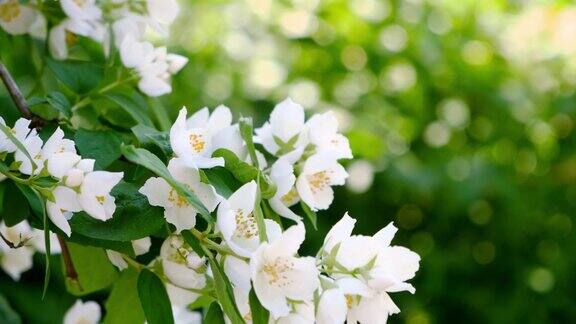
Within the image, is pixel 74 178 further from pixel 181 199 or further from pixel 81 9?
pixel 81 9

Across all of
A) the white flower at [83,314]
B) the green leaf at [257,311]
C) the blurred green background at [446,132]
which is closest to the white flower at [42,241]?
the white flower at [83,314]

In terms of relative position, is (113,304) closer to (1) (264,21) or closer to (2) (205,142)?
(2) (205,142)

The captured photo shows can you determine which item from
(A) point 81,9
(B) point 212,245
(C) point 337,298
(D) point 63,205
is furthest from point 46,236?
(A) point 81,9

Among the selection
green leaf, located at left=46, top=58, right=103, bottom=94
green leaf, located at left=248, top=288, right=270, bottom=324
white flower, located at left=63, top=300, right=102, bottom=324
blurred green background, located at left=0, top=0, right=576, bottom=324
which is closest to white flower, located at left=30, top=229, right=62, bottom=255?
white flower, located at left=63, top=300, right=102, bottom=324

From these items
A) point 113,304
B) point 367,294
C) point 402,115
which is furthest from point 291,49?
point 367,294

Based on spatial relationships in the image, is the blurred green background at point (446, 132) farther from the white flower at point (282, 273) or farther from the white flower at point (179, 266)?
the white flower at point (282, 273)
